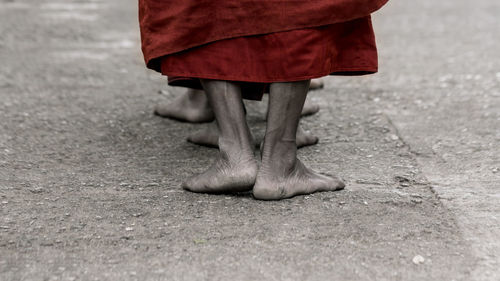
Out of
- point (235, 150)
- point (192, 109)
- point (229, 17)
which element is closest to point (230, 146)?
point (235, 150)

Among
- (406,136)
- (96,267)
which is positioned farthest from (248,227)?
(406,136)

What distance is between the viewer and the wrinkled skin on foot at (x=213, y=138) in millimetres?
3420

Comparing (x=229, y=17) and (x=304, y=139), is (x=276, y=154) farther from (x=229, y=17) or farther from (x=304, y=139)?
(x=304, y=139)

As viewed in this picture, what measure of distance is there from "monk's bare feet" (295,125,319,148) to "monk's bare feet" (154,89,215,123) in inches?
24.3

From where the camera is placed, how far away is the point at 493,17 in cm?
693

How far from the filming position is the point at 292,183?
275cm

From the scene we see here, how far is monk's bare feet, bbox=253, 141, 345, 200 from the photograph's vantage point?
2.71 m

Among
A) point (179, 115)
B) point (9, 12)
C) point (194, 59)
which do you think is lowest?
point (9, 12)

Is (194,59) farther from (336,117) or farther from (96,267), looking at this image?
(336,117)

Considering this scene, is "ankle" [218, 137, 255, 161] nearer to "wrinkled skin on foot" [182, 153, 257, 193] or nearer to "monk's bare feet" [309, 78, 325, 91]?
"wrinkled skin on foot" [182, 153, 257, 193]

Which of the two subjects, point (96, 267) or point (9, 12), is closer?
point (96, 267)

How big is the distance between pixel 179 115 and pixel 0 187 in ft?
4.01

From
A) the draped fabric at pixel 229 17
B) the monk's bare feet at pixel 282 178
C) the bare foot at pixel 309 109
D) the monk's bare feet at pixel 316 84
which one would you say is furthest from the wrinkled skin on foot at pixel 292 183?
the monk's bare feet at pixel 316 84

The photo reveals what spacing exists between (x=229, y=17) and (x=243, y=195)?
25.5 inches
